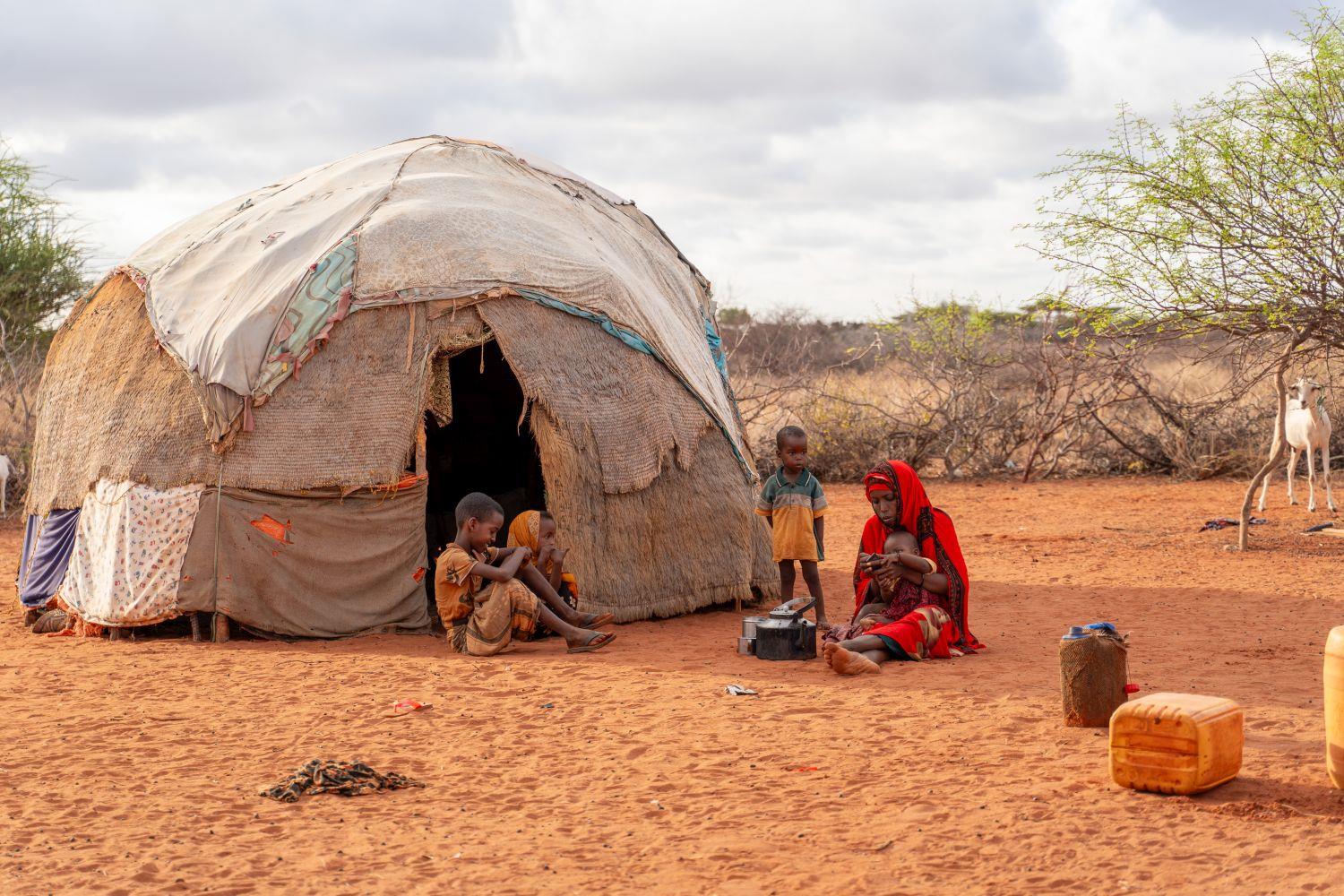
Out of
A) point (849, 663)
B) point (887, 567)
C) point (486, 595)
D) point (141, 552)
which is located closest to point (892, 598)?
point (887, 567)

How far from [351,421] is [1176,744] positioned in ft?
16.0

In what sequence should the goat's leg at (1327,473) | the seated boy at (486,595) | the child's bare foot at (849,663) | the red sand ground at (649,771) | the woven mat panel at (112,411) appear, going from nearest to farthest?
the red sand ground at (649,771)
the child's bare foot at (849,663)
the seated boy at (486,595)
the woven mat panel at (112,411)
the goat's leg at (1327,473)

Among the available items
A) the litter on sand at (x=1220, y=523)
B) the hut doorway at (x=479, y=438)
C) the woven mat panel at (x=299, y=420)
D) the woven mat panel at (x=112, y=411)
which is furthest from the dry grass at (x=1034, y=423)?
the woven mat panel at (x=299, y=420)

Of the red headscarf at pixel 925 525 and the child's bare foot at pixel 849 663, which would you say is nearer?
the child's bare foot at pixel 849 663

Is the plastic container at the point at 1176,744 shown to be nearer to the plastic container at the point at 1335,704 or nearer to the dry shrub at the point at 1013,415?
the plastic container at the point at 1335,704

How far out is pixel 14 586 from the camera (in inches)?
383

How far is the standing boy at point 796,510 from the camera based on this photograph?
7367mm

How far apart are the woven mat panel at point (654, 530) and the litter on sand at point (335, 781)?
3096 mm

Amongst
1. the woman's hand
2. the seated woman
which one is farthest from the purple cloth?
the woman's hand

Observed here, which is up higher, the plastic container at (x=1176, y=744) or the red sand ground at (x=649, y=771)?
the plastic container at (x=1176, y=744)

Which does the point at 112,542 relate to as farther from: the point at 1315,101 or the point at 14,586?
the point at 1315,101

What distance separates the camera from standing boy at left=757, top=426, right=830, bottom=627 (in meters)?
7.37

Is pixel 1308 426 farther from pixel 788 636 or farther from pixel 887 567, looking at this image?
pixel 788 636

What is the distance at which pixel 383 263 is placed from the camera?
7.83 meters
